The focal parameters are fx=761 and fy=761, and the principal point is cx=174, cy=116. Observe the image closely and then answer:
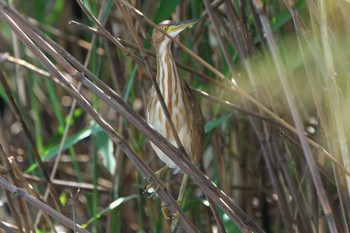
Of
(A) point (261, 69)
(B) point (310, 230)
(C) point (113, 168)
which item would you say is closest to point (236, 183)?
(C) point (113, 168)

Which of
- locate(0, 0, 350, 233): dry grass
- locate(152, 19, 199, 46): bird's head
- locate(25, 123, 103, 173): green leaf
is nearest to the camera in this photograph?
locate(0, 0, 350, 233): dry grass

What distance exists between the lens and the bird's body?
6.35 feet

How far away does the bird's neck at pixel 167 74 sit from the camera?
193 cm

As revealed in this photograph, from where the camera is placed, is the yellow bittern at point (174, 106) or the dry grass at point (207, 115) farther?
the yellow bittern at point (174, 106)

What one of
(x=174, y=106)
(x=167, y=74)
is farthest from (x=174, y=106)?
(x=167, y=74)

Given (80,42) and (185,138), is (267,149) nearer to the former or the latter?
(185,138)

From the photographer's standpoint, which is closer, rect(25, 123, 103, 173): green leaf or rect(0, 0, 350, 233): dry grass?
rect(0, 0, 350, 233): dry grass

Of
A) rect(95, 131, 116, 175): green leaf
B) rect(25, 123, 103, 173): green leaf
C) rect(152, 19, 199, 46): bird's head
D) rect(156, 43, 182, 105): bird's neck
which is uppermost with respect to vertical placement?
rect(152, 19, 199, 46): bird's head

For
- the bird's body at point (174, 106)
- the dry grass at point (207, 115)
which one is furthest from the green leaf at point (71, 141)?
the bird's body at point (174, 106)

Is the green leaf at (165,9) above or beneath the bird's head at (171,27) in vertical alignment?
above

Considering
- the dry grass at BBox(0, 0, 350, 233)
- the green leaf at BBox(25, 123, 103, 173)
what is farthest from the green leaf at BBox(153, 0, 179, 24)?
the green leaf at BBox(25, 123, 103, 173)

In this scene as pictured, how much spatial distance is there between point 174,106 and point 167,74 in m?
0.10

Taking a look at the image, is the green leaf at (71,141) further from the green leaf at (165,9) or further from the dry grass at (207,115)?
the green leaf at (165,9)

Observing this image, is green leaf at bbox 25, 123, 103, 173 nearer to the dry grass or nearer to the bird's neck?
the dry grass
